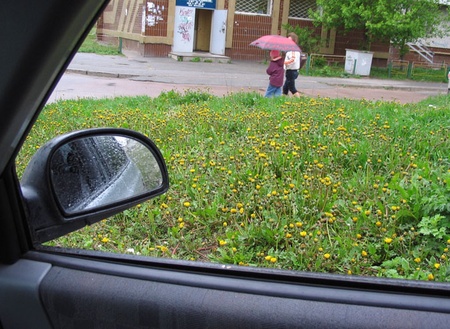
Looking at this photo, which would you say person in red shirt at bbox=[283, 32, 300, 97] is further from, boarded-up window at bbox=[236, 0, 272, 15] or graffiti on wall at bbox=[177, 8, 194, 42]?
boarded-up window at bbox=[236, 0, 272, 15]

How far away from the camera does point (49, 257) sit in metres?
1.54

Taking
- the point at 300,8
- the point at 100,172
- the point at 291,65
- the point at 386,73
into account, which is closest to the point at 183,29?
the point at 300,8

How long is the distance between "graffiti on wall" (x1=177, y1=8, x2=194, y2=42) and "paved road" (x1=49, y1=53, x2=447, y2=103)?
149 centimetres

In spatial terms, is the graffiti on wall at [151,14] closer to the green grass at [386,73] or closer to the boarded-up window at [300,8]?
the boarded-up window at [300,8]

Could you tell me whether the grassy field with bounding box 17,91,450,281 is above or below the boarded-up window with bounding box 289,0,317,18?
below

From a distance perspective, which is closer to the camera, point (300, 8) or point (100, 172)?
point (100, 172)

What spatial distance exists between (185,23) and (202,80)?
24.9 ft

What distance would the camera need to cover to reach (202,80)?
16.9 m

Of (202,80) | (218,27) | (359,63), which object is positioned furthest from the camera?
(218,27)

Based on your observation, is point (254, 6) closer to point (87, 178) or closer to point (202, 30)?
point (202, 30)

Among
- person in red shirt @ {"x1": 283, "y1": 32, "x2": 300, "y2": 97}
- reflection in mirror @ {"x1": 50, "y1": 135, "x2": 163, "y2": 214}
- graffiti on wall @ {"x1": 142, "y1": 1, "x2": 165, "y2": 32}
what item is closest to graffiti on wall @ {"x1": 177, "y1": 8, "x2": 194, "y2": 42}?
graffiti on wall @ {"x1": 142, "y1": 1, "x2": 165, "y2": 32}

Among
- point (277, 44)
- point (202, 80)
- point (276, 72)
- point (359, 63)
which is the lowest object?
point (202, 80)

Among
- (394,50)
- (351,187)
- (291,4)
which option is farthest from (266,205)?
(394,50)

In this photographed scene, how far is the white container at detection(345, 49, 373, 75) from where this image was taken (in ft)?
73.8
